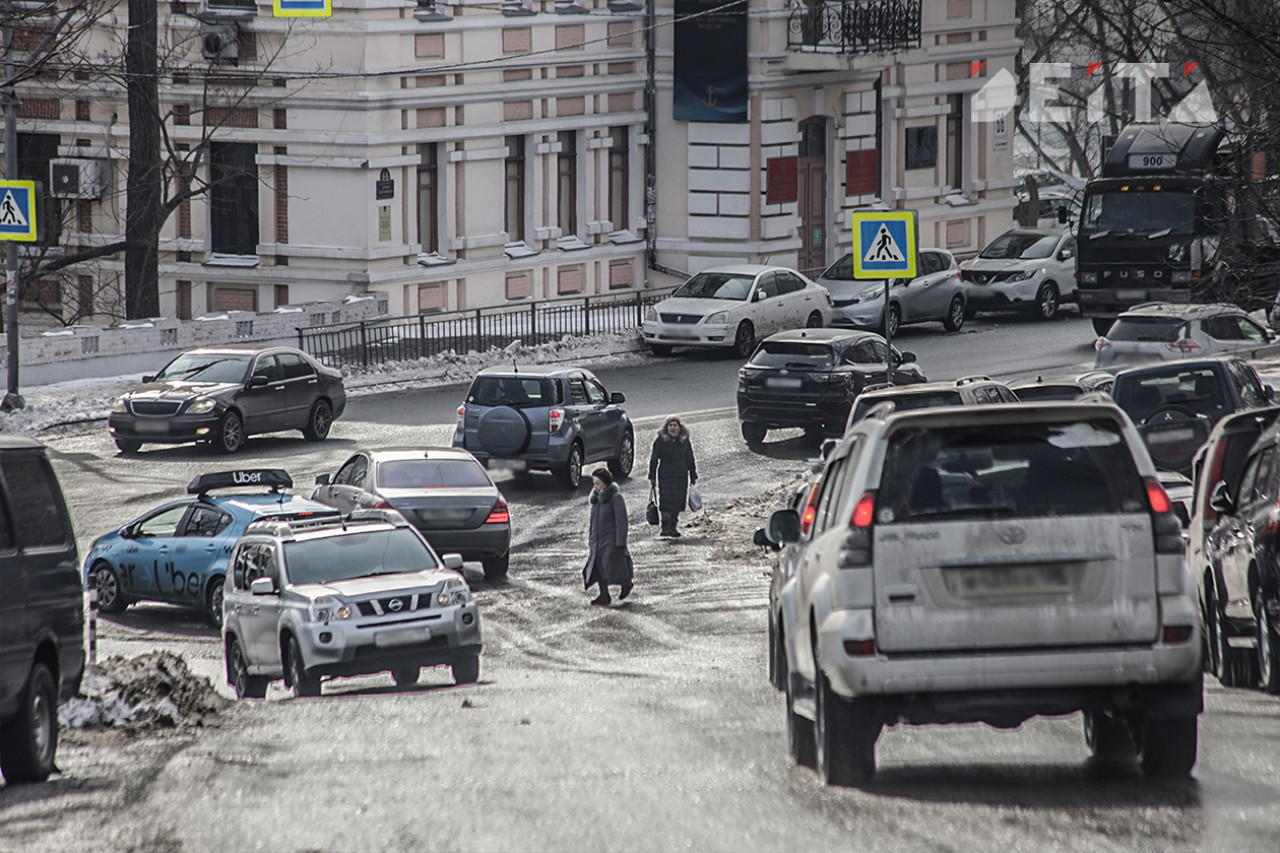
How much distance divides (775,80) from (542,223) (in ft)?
19.6

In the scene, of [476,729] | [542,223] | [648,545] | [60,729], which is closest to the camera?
[476,729]

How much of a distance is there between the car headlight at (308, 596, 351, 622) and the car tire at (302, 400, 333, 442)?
44.5 ft

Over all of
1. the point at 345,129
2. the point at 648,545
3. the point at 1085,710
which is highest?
the point at 345,129

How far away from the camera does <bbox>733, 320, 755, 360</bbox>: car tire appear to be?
3472 cm

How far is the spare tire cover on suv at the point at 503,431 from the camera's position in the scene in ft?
78.5

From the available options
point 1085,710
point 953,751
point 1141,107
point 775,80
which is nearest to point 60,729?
point 953,751

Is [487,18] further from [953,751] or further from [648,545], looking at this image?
[953,751]

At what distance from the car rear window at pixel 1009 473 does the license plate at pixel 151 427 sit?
19304mm

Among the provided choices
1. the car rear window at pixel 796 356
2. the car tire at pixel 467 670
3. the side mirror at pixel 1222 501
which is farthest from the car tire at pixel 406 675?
the car rear window at pixel 796 356

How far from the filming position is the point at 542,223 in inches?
1610

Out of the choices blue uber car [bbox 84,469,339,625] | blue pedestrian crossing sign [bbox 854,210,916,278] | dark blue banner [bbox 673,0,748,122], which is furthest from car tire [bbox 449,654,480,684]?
dark blue banner [bbox 673,0,748,122]

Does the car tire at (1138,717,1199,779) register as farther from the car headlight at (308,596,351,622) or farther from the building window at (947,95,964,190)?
the building window at (947,95,964,190)

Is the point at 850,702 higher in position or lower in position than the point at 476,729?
higher

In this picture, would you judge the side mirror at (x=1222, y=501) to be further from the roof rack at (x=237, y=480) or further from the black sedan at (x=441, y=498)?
the roof rack at (x=237, y=480)
